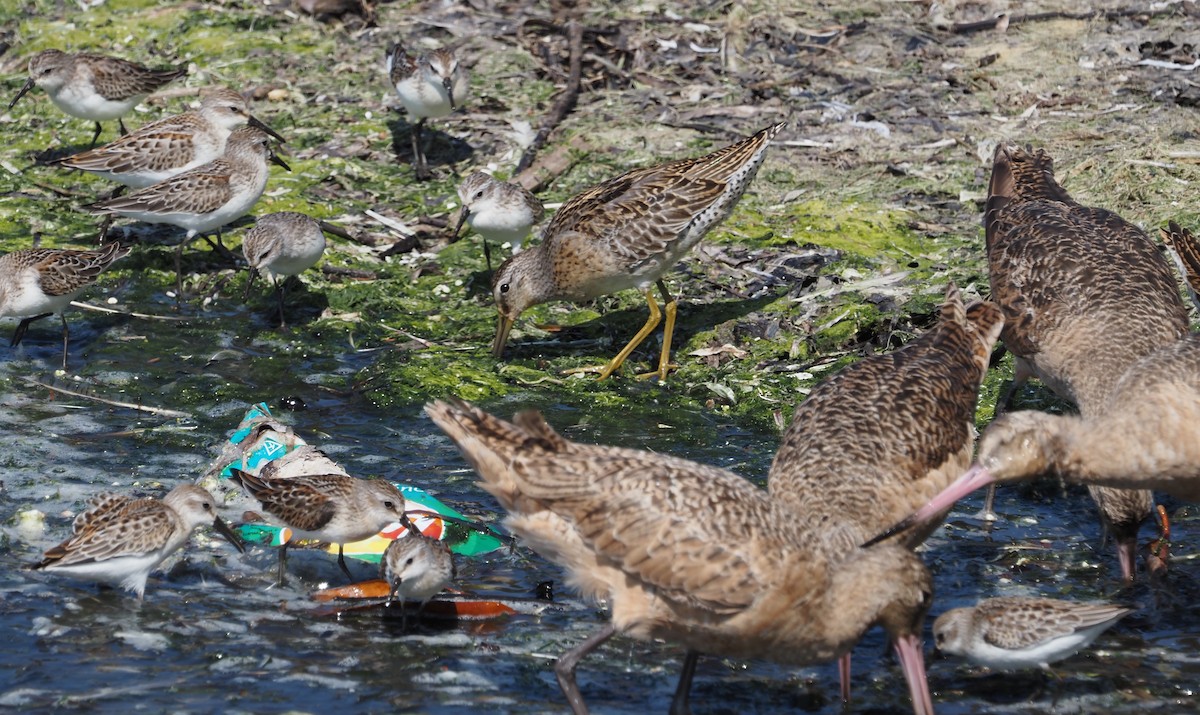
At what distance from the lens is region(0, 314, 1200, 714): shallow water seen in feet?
19.3

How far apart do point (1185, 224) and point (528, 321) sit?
455cm

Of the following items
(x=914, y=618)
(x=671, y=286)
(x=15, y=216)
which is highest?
(x=914, y=618)

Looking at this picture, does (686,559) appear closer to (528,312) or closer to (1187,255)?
(1187,255)

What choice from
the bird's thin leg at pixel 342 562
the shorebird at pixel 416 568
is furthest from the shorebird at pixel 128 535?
the shorebird at pixel 416 568

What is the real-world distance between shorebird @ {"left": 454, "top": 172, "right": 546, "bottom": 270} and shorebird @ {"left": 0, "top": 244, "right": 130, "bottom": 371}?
99.5 inches

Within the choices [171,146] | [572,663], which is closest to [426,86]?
[171,146]

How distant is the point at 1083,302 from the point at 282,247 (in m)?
5.18

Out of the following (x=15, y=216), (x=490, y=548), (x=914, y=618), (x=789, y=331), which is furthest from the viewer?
(x=15, y=216)

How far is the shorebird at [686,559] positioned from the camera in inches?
212

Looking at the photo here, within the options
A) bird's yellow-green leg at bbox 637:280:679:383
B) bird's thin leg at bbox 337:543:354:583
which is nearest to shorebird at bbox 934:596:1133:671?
bird's thin leg at bbox 337:543:354:583

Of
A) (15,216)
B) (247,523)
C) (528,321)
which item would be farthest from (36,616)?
(15,216)

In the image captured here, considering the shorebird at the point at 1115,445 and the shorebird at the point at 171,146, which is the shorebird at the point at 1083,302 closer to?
the shorebird at the point at 1115,445

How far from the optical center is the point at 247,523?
24.5ft

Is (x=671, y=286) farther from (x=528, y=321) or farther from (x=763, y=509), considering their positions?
(x=763, y=509)
